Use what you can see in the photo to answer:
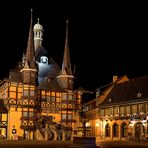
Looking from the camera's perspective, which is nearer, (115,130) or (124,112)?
(124,112)

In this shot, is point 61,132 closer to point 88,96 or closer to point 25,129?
point 25,129

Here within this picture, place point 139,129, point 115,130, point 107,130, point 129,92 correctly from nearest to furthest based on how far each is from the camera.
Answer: point 139,129
point 129,92
point 115,130
point 107,130

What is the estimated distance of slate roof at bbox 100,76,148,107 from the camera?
68.6m

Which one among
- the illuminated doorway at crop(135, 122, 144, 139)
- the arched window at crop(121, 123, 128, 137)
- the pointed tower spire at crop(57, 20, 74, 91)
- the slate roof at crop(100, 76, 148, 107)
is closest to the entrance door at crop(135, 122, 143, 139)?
the illuminated doorway at crop(135, 122, 144, 139)

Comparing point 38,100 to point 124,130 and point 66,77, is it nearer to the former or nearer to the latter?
point 66,77

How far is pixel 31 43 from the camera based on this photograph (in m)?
72.6

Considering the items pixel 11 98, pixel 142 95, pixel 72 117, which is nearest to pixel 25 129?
pixel 11 98

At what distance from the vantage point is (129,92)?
7306 centimetres

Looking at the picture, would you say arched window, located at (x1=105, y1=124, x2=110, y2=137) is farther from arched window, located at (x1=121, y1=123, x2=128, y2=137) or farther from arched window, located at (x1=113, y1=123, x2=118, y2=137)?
arched window, located at (x1=121, y1=123, x2=128, y2=137)

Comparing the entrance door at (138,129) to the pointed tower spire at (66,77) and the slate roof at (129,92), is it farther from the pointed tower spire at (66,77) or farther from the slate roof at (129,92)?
the pointed tower spire at (66,77)

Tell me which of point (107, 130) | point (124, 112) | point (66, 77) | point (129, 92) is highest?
point (66, 77)

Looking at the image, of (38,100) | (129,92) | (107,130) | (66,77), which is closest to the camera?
(38,100)

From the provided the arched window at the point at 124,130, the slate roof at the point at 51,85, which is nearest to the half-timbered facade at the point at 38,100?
the slate roof at the point at 51,85

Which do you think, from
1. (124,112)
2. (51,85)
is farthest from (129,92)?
(51,85)
